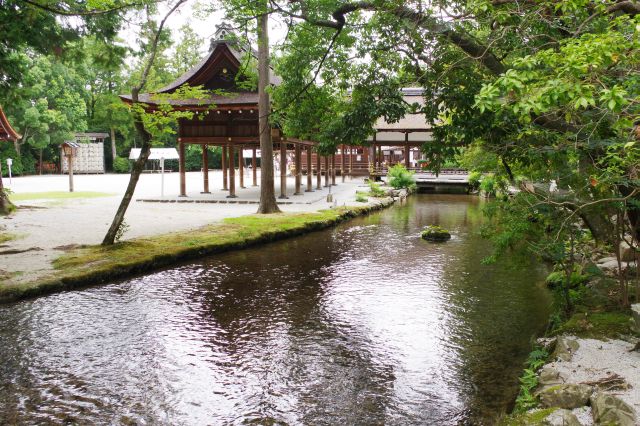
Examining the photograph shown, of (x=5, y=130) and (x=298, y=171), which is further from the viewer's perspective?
(x=298, y=171)

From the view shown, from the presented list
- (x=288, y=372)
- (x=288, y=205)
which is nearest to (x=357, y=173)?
(x=288, y=205)

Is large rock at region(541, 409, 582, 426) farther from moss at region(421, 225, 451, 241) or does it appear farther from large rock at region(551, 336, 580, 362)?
moss at region(421, 225, 451, 241)

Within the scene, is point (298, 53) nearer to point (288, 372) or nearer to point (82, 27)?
point (82, 27)

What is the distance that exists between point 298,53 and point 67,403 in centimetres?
822

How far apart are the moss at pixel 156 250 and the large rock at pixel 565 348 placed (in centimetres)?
882

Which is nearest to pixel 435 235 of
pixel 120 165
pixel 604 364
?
pixel 604 364

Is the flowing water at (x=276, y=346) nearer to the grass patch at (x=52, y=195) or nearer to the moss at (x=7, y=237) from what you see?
the moss at (x=7, y=237)

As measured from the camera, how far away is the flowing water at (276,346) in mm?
5773

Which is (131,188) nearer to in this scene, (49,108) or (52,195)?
(52,195)

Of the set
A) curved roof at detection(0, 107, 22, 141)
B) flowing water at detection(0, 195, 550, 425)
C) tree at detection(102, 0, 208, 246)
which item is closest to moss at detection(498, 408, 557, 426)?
flowing water at detection(0, 195, 550, 425)

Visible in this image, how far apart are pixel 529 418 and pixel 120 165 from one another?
59.1 metres

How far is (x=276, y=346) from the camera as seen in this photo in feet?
24.9

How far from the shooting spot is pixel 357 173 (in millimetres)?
50656

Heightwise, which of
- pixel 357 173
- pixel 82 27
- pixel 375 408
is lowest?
pixel 375 408
